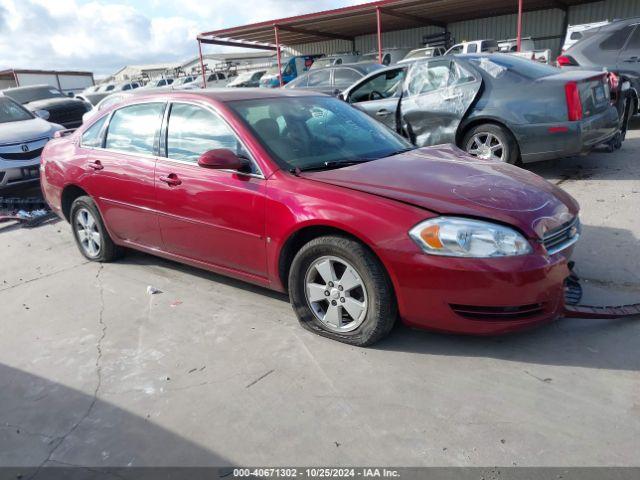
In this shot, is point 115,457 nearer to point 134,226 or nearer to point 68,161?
point 134,226

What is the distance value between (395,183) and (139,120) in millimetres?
2384

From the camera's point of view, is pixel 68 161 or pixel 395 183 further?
pixel 68 161

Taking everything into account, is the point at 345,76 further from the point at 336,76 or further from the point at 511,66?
the point at 511,66

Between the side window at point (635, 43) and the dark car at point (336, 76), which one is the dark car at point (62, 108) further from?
the side window at point (635, 43)

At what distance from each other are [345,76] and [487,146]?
6.03 metres

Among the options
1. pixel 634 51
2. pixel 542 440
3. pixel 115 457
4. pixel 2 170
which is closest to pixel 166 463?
pixel 115 457

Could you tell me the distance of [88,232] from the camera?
498 centimetres

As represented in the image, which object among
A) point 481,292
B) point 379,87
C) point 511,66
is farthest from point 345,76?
point 481,292

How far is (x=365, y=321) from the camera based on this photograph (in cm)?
309

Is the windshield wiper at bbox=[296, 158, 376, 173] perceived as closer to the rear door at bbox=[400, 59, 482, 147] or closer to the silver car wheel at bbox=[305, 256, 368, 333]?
the silver car wheel at bbox=[305, 256, 368, 333]

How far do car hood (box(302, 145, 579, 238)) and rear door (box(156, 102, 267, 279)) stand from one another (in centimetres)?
49

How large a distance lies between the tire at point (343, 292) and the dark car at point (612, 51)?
704 centimetres

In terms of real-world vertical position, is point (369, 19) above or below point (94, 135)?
above

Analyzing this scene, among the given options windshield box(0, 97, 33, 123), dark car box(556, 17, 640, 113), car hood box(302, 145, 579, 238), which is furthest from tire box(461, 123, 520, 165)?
windshield box(0, 97, 33, 123)
